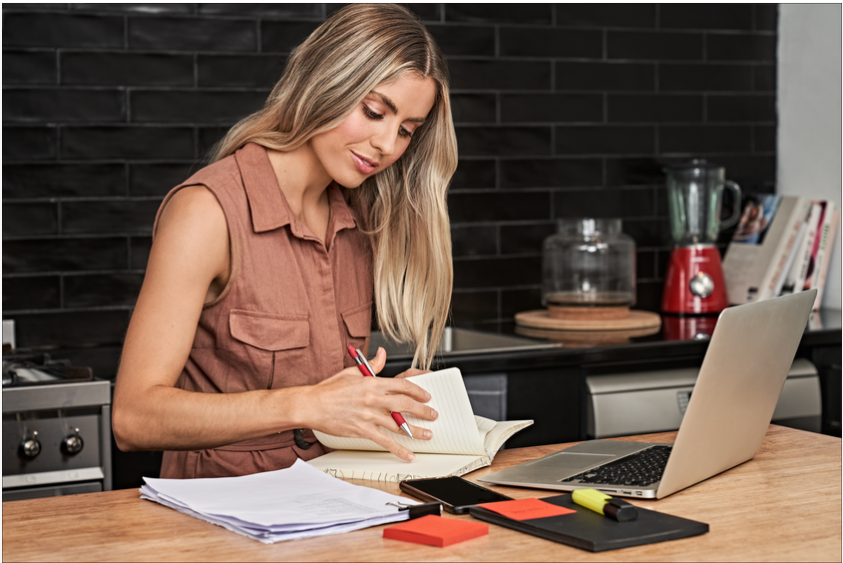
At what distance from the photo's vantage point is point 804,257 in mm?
2932

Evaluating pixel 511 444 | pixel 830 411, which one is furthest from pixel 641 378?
pixel 830 411

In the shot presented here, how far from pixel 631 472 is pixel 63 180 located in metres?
1.90

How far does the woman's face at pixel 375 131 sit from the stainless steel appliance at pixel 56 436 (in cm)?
75

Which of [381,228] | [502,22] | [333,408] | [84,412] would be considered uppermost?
[502,22]

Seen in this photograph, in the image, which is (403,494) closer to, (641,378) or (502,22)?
(641,378)

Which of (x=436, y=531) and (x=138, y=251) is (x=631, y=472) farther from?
(x=138, y=251)

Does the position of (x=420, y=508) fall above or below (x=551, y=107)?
below

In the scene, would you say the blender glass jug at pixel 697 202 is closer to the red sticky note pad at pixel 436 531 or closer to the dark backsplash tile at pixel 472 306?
the dark backsplash tile at pixel 472 306

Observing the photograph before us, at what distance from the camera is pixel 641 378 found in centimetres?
241

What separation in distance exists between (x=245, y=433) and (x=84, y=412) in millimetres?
803

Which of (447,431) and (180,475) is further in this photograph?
(180,475)

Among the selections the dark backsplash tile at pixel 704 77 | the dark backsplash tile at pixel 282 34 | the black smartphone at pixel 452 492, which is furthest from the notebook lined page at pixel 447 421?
the dark backsplash tile at pixel 704 77

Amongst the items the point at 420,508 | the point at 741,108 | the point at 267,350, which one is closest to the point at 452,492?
the point at 420,508

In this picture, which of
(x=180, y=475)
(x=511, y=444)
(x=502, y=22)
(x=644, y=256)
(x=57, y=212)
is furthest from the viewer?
(x=644, y=256)
